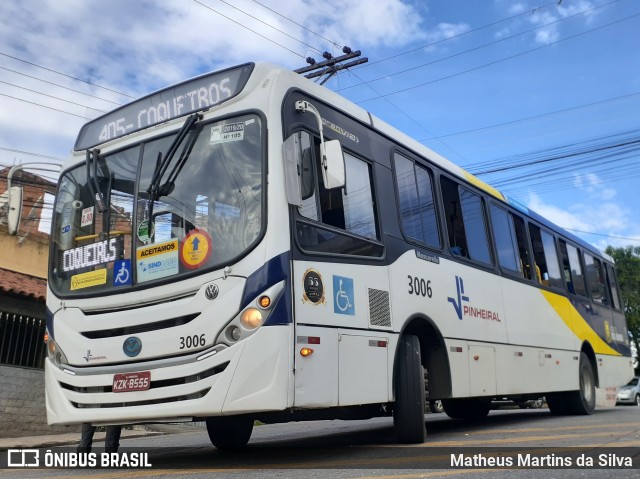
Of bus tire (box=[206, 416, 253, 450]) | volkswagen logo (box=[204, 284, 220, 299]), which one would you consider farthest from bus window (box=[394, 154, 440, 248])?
bus tire (box=[206, 416, 253, 450])

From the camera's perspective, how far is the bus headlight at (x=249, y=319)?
16.3 feet

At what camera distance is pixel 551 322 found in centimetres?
1053

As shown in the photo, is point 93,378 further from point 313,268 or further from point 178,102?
point 178,102

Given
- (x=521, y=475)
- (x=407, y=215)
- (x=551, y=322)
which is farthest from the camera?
(x=551, y=322)

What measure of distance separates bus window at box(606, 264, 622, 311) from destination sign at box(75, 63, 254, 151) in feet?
36.7

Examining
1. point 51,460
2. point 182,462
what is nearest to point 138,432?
point 51,460

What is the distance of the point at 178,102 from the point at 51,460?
4.41m

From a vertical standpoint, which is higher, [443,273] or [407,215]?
[407,215]

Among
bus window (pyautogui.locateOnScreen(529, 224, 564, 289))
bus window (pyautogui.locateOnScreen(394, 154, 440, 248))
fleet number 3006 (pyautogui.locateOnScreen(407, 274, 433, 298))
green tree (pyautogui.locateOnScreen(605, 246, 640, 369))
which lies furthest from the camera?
green tree (pyautogui.locateOnScreen(605, 246, 640, 369))

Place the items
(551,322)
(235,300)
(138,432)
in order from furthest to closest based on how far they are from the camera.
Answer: (138,432) → (551,322) → (235,300)

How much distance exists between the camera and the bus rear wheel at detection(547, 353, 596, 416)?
37.7ft

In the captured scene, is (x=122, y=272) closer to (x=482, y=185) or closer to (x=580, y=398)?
(x=482, y=185)

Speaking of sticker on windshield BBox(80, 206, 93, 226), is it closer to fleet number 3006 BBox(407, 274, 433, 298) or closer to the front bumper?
the front bumper

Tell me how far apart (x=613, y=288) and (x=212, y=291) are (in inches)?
469
